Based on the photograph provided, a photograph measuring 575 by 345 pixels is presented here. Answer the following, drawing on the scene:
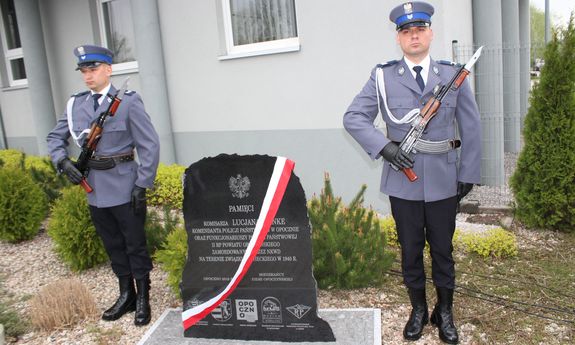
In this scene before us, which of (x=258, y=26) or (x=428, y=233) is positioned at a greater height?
(x=258, y=26)

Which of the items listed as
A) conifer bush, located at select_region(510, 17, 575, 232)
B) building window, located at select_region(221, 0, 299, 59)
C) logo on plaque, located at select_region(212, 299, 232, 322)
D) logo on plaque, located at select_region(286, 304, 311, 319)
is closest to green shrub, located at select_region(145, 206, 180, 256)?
logo on plaque, located at select_region(212, 299, 232, 322)

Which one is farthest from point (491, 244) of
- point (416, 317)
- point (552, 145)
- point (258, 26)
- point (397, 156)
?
point (258, 26)

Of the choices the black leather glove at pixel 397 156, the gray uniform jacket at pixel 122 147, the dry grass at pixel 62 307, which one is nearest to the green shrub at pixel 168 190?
the dry grass at pixel 62 307

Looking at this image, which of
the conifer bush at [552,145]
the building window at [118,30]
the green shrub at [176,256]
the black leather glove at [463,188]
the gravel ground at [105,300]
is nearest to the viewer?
the black leather glove at [463,188]

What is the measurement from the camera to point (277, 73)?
21.6 ft

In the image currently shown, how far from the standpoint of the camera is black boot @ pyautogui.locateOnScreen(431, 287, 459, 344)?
10.4ft

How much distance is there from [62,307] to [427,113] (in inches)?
118

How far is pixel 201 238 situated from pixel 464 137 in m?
1.81

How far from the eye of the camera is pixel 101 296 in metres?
4.34

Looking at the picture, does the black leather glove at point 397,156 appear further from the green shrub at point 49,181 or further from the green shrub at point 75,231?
the green shrub at point 49,181

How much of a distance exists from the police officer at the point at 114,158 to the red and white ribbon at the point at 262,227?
637 mm

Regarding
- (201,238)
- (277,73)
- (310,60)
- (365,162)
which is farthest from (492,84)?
(201,238)

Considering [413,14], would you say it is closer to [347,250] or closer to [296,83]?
[347,250]

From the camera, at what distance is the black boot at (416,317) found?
3.26 meters
